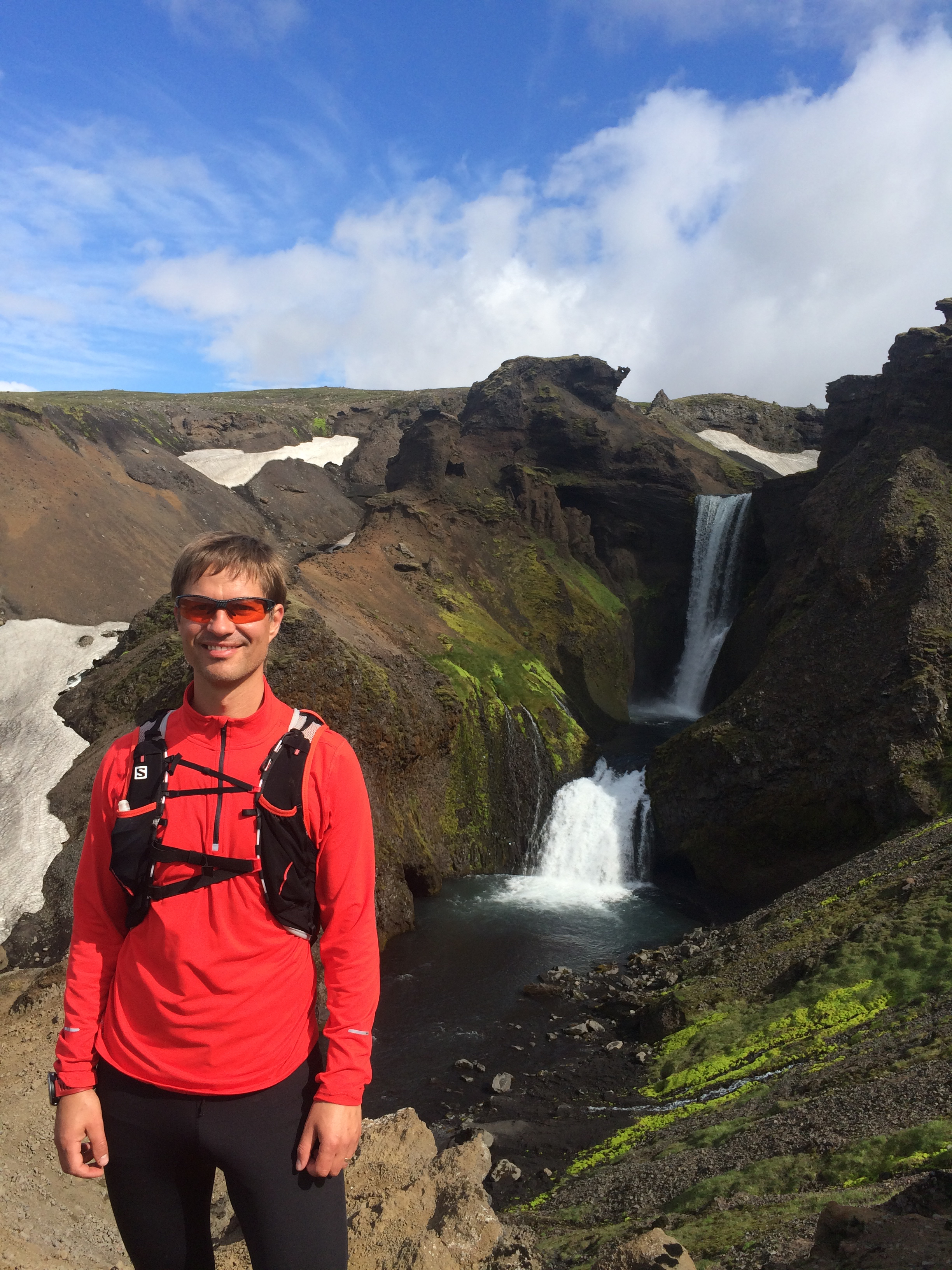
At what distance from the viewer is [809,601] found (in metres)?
29.3

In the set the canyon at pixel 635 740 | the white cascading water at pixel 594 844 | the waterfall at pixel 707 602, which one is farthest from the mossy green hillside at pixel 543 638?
the waterfall at pixel 707 602

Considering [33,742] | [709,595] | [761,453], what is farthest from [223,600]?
[761,453]

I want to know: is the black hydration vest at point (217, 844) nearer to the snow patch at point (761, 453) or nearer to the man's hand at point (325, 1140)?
the man's hand at point (325, 1140)

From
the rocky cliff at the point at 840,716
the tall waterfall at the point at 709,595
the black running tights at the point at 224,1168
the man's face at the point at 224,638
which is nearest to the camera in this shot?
the black running tights at the point at 224,1168

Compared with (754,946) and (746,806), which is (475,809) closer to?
(746,806)

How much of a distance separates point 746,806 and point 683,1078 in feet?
43.4

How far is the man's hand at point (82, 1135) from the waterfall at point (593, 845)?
22669 millimetres

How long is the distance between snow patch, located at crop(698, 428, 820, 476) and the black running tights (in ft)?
304

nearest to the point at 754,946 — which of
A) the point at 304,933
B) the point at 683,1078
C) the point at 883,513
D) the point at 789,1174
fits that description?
the point at 683,1078

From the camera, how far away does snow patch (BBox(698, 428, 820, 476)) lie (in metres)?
90.7

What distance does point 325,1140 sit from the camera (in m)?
3.00

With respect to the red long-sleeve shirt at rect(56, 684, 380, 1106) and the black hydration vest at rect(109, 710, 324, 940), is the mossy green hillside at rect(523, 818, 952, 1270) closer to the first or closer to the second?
the red long-sleeve shirt at rect(56, 684, 380, 1106)

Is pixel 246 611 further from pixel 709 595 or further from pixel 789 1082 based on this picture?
pixel 709 595

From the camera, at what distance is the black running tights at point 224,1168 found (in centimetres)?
298
